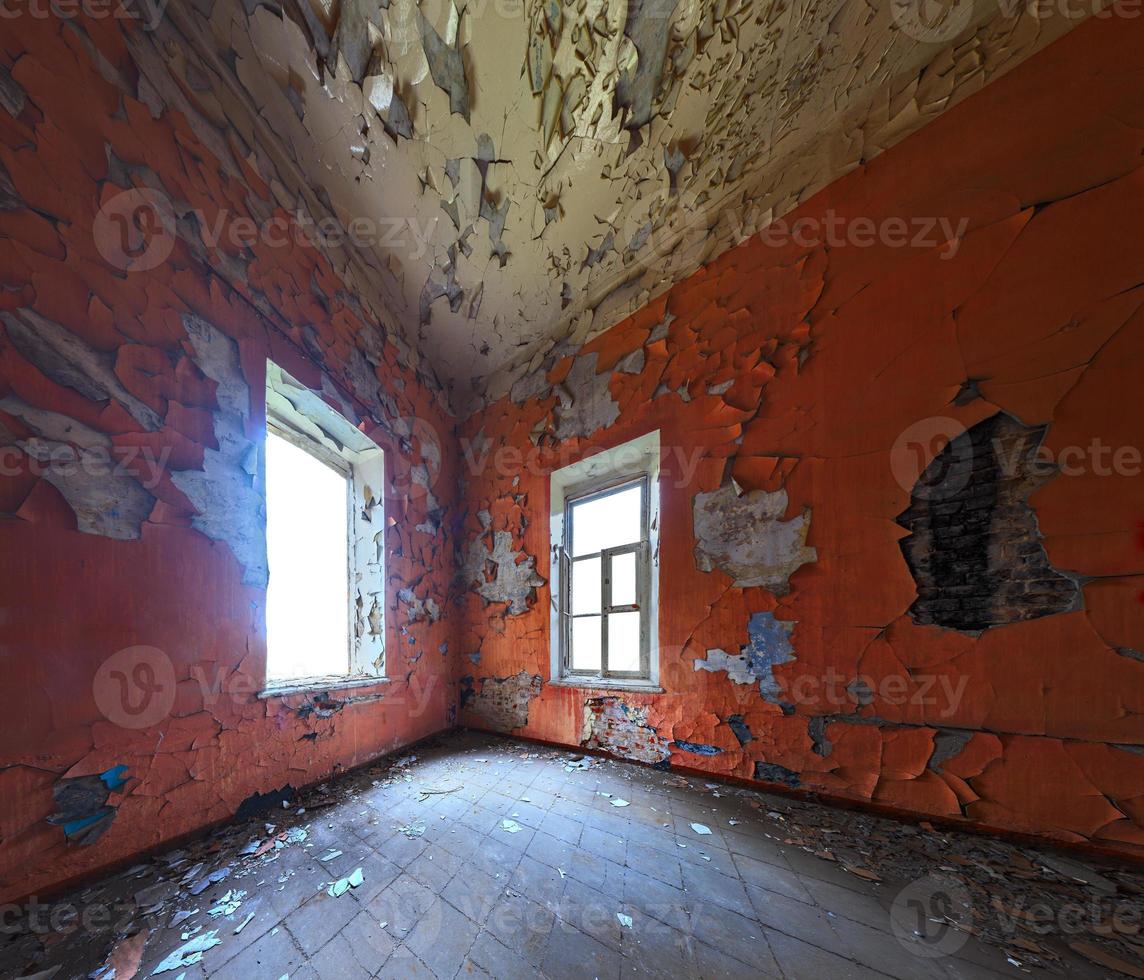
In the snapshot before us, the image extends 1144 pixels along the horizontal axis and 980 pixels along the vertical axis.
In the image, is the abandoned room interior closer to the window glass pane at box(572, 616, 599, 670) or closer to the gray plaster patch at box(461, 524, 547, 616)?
the window glass pane at box(572, 616, 599, 670)

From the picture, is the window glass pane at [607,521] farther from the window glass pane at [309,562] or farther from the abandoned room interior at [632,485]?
the window glass pane at [309,562]

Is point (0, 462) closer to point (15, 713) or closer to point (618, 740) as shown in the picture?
point (15, 713)

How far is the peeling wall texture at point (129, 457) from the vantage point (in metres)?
1.08

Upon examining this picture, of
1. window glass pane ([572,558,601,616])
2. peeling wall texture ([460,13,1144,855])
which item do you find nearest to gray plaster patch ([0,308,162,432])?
peeling wall texture ([460,13,1144,855])

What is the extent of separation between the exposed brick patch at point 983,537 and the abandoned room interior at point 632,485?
1 centimetres

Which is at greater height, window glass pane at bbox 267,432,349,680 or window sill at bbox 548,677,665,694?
window glass pane at bbox 267,432,349,680

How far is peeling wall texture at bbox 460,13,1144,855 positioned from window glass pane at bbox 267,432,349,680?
1.92 metres

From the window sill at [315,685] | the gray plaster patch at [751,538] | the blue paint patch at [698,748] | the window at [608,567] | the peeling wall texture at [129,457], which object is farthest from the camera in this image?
the window at [608,567]

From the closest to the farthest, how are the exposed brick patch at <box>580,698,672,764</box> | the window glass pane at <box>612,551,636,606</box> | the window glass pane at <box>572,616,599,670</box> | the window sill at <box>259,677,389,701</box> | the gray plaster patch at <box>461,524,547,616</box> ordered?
the window sill at <box>259,677,389,701</box>, the exposed brick patch at <box>580,698,672,764</box>, the window glass pane at <box>612,551,636,606</box>, the window glass pane at <box>572,616,599,670</box>, the gray plaster patch at <box>461,524,547,616</box>

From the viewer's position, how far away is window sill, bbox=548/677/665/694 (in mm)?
2150

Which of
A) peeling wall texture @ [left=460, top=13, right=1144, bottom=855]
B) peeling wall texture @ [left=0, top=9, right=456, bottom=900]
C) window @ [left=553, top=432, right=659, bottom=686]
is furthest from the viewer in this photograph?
window @ [left=553, top=432, right=659, bottom=686]

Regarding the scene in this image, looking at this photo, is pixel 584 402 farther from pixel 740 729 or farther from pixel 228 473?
pixel 740 729

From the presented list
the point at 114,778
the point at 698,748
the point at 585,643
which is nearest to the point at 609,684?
the point at 585,643

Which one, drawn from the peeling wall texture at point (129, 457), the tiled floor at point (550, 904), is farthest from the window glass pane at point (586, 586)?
the peeling wall texture at point (129, 457)
